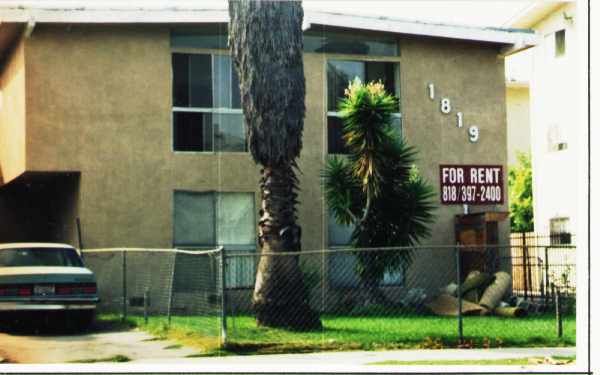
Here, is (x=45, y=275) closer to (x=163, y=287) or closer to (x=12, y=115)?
(x=163, y=287)

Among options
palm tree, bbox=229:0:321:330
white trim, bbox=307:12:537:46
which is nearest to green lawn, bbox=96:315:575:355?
palm tree, bbox=229:0:321:330

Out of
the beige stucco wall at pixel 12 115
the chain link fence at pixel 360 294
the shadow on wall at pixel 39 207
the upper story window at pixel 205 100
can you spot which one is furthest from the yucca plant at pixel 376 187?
the beige stucco wall at pixel 12 115

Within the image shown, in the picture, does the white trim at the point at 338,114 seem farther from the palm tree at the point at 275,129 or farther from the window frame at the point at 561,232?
the window frame at the point at 561,232

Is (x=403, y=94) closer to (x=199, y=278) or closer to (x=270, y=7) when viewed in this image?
(x=270, y=7)

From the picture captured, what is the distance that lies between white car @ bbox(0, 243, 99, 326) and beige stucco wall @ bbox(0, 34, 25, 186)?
1013 millimetres

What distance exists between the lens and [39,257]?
13.1m

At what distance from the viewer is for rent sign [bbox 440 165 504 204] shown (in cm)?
1516

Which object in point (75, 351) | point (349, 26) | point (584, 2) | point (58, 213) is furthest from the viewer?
point (349, 26)

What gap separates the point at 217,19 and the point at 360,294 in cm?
426

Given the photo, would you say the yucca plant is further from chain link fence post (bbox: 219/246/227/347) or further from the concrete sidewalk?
chain link fence post (bbox: 219/246/227/347)

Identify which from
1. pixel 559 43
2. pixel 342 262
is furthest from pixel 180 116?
pixel 559 43

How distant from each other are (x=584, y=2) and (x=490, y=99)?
353 centimetres

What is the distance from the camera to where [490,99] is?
607 inches

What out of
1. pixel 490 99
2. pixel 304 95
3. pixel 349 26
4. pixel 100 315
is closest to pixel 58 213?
pixel 100 315
